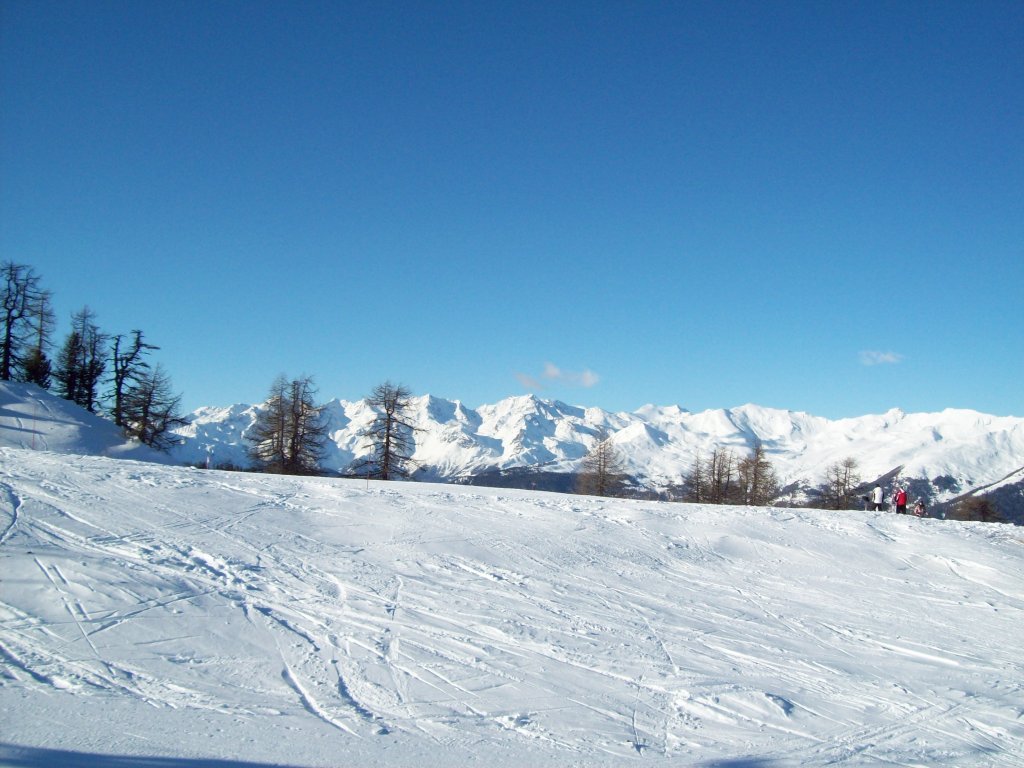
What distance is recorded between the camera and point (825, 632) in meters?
12.0

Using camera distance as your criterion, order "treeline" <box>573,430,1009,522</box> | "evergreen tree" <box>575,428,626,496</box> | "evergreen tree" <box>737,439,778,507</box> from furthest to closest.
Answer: "evergreen tree" <box>575,428,626,496</box> → "treeline" <box>573,430,1009,522</box> → "evergreen tree" <box>737,439,778,507</box>

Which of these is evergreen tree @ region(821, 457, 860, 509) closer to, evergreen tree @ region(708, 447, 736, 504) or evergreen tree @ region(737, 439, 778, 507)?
evergreen tree @ region(737, 439, 778, 507)

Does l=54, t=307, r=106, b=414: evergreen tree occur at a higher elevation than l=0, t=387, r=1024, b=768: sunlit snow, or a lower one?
higher

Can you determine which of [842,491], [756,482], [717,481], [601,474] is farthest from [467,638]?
[842,491]

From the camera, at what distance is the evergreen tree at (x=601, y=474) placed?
45594 mm

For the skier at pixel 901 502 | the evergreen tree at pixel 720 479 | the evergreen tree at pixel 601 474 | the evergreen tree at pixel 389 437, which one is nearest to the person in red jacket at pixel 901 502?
the skier at pixel 901 502

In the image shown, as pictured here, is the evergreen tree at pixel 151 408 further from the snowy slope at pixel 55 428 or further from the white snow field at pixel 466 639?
the white snow field at pixel 466 639

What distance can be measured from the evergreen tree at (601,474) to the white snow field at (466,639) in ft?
87.4

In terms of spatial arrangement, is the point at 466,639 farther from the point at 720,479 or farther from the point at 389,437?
the point at 720,479

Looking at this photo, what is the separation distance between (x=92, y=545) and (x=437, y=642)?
7705mm

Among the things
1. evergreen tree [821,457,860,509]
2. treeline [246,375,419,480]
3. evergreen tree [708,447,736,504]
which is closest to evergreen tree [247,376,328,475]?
treeline [246,375,419,480]

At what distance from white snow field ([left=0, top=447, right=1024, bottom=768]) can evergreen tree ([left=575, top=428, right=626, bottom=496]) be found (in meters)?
A: 26.6

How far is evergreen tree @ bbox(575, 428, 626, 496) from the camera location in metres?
45.6

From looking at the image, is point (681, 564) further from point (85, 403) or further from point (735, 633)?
point (85, 403)
